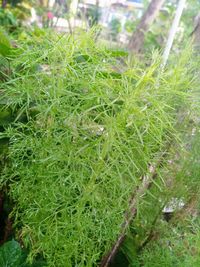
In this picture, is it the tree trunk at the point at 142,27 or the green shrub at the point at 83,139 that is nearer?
the green shrub at the point at 83,139

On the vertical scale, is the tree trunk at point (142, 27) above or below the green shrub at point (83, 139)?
below

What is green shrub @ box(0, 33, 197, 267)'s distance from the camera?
2.71 ft

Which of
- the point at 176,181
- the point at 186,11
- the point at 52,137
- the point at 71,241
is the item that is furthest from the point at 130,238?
the point at 186,11

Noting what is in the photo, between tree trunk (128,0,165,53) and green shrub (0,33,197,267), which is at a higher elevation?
green shrub (0,33,197,267)

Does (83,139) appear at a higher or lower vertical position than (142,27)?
higher

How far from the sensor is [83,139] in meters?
0.88

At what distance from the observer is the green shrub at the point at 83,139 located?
825 mm

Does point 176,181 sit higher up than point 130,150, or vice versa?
point 130,150

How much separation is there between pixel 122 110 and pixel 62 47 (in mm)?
229

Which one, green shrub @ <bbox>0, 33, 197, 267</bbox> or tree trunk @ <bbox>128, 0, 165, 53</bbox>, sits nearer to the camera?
green shrub @ <bbox>0, 33, 197, 267</bbox>

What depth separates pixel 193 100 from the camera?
934 mm

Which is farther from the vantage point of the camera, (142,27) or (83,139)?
(142,27)

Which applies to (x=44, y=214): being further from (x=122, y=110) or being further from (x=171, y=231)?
(x=171, y=231)

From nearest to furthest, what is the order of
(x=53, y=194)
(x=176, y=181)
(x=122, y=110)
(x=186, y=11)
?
(x=122, y=110) → (x=53, y=194) → (x=176, y=181) → (x=186, y=11)
